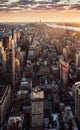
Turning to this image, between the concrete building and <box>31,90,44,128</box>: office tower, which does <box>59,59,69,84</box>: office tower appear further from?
<box>31,90,44,128</box>: office tower

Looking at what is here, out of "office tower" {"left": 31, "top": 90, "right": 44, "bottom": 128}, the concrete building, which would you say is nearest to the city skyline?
"office tower" {"left": 31, "top": 90, "right": 44, "bottom": 128}

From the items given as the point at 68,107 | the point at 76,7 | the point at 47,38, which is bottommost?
the point at 47,38

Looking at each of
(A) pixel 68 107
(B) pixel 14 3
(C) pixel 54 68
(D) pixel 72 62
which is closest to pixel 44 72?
(C) pixel 54 68

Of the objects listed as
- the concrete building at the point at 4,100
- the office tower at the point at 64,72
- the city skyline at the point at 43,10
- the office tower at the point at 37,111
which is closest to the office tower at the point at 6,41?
the office tower at the point at 64,72

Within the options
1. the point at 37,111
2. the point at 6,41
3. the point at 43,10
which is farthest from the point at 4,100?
the point at 6,41

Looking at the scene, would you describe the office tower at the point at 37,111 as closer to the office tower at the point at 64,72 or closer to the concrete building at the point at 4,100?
the concrete building at the point at 4,100

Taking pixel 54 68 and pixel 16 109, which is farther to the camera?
pixel 54 68

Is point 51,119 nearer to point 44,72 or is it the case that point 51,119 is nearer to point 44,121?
point 44,121

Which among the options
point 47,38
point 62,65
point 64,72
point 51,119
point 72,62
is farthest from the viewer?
point 47,38

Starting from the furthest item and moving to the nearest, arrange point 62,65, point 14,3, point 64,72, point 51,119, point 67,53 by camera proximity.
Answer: point 67,53
point 62,65
point 64,72
point 51,119
point 14,3
